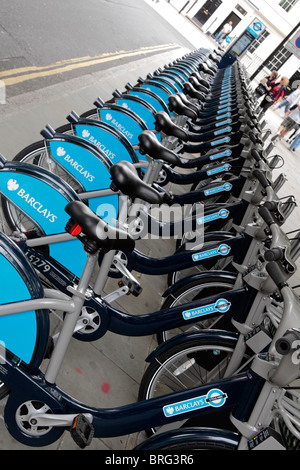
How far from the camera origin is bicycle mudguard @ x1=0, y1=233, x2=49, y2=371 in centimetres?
179

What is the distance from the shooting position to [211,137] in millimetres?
5004

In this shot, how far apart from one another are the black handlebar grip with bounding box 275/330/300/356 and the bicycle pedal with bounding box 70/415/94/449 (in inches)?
37.7

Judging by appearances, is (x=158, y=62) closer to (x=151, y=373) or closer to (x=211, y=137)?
(x=211, y=137)

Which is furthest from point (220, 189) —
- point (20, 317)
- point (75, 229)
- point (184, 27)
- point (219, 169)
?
point (184, 27)

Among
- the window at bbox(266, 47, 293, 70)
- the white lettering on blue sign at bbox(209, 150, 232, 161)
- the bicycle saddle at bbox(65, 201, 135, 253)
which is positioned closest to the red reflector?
the bicycle saddle at bbox(65, 201, 135, 253)

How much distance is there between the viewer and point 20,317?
5.96 ft

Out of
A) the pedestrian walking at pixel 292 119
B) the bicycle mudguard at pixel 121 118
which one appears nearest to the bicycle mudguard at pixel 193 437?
the bicycle mudguard at pixel 121 118

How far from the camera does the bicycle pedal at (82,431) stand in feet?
5.86

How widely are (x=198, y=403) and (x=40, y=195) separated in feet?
4.72

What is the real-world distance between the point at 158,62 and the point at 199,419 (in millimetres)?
12355

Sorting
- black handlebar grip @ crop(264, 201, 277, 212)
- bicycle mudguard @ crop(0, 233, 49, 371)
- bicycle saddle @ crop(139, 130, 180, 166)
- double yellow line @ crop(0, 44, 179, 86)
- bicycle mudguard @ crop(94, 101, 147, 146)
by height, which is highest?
black handlebar grip @ crop(264, 201, 277, 212)

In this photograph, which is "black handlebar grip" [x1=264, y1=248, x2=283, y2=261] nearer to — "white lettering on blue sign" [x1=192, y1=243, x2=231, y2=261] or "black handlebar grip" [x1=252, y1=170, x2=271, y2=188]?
"black handlebar grip" [x1=252, y1=170, x2=271, y2=188]

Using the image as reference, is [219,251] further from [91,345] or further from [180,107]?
[180,107]
